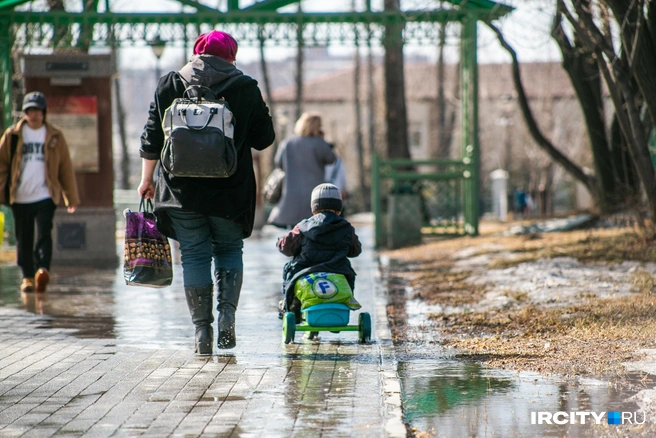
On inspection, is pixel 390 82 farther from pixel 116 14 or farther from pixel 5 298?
pixel 5 298

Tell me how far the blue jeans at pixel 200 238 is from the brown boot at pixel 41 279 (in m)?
3.84

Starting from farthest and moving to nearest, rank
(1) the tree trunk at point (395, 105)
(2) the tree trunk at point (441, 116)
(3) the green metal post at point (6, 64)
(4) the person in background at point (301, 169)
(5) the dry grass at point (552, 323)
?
(2) the tree trunk at point (441, 116), (1) the tree trunk at point (395, 105), (3) the green metal post at point (6, 64), (4) the person in background at point (301, 169), (5) the dry grass at point (552, 323)

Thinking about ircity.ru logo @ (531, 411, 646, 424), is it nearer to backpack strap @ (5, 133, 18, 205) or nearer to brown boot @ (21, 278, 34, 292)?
brown boot @ (21, 278, 34, 292)

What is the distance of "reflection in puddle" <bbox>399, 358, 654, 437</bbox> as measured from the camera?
15.0 feet

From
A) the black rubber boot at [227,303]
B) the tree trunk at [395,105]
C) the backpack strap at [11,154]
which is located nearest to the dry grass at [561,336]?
the black rubber boot at [227,303]

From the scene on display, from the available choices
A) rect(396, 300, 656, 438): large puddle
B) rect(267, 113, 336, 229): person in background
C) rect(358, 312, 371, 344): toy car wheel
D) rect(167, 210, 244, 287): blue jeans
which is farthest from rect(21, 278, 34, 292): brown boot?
rect(396, 300, 656, 438): large puddle

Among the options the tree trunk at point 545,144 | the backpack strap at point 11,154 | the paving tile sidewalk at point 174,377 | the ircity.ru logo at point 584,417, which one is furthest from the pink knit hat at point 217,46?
the tree trunk at point 545,144

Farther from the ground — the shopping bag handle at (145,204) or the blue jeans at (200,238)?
the shopping bag handle at (145,204)

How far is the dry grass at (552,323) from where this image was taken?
620 centimetres

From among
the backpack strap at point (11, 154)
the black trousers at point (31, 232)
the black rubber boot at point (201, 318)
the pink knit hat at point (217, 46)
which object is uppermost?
the pink knit hat at point (217, 46)

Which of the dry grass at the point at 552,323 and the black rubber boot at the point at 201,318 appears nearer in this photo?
the dry grass at the point at 552,323

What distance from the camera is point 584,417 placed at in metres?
4.75

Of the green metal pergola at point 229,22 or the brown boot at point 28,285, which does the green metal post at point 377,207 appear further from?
the brown boot at point 28,285

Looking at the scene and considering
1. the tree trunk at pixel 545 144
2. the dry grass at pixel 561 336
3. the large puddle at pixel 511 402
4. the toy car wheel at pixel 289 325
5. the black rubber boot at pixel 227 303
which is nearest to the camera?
the large puddle at pixel 511 402
